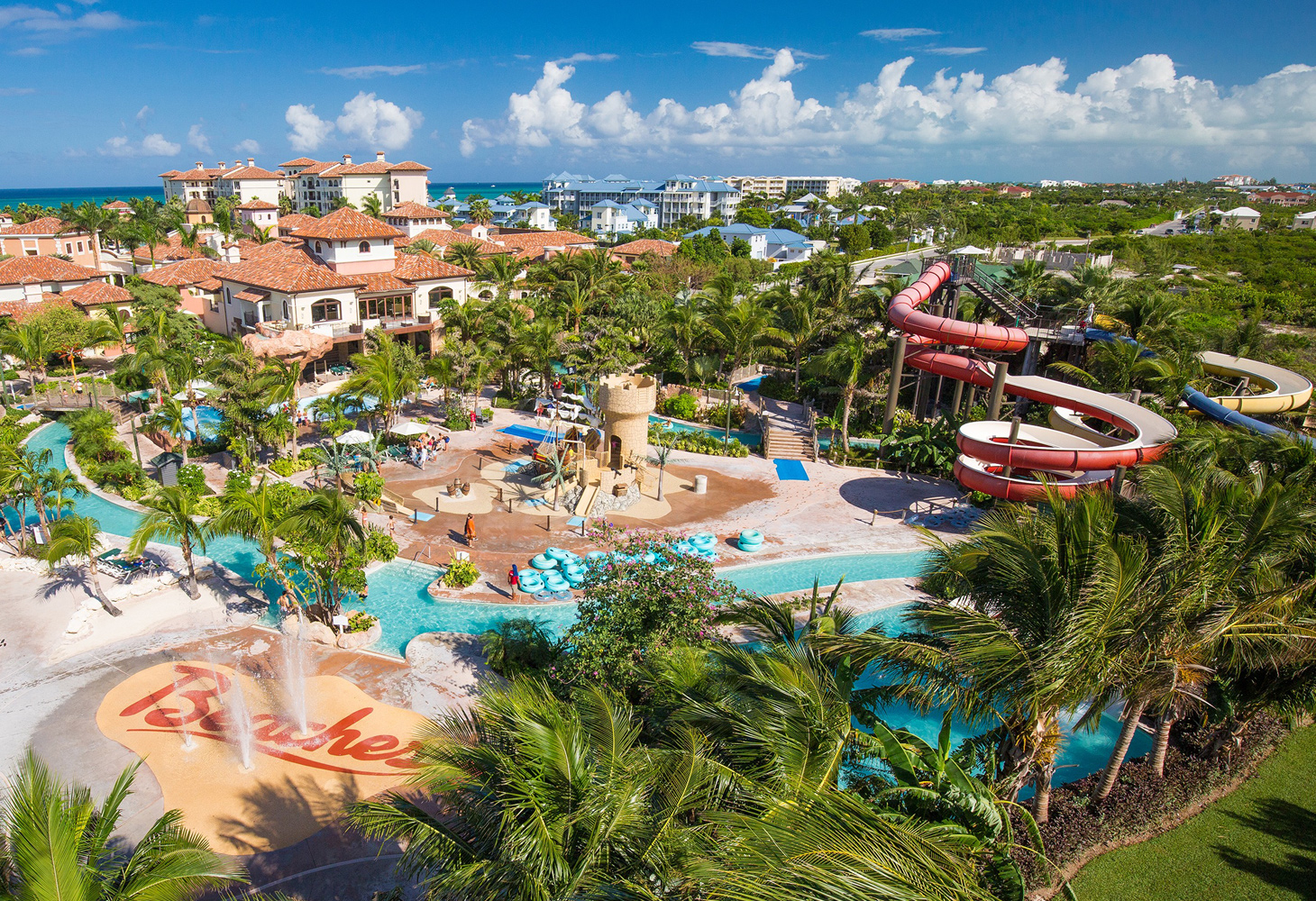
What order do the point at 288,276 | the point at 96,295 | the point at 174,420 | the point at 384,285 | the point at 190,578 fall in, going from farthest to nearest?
the point at 96,295 → the point at 384,285 → the point at 288,276 → the point at 174,420 → the point at 190,578

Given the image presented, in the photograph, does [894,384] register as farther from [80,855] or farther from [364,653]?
[80,855]

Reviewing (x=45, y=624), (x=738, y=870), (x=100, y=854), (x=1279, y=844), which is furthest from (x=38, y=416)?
(x=1279, y=844)

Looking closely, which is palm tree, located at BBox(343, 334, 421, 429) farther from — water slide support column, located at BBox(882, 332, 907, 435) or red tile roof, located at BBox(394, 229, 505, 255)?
red tile roof, located at BBox(394, 229, 505, 255)

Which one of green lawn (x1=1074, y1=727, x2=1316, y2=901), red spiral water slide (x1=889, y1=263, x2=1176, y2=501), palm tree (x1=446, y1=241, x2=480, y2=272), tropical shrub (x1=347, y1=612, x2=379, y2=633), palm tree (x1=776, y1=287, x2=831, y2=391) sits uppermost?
palm tree (x1=446, y1=241, x2=480, y2=272)

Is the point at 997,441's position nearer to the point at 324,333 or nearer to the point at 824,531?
the point at 824,531

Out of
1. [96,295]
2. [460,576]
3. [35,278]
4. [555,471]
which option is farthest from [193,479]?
[35,278]

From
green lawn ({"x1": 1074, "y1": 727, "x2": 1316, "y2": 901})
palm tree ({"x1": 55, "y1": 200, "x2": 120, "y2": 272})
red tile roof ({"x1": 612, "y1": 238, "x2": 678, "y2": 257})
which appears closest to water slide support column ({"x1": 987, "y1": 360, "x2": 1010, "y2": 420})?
green lawn ({"x1": 1074, "y1": 727, "x2": 1316, "y2": 901})

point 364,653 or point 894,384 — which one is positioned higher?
point 894,384

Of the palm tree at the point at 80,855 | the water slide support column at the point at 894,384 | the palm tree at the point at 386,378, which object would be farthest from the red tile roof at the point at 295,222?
the palm tree at the point at 80,855
